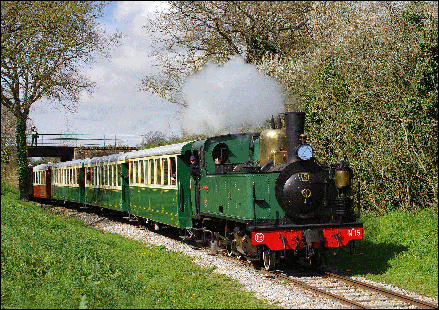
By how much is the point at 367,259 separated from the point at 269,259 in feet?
9.06

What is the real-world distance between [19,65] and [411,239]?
16.8 meters

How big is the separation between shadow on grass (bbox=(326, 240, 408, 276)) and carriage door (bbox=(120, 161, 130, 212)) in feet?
34.0

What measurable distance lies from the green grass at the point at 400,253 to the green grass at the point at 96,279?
3251 millimetres

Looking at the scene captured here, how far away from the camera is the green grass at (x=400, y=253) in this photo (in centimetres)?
1026

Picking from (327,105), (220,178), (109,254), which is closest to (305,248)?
(220,178)

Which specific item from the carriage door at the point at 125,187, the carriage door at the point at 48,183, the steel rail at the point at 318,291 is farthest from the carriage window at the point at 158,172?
the carriage door at the point at 48,183

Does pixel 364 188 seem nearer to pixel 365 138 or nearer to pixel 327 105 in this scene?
pixel 365 138

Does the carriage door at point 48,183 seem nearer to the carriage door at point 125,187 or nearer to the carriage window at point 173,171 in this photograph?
the carriage door at point 125,187

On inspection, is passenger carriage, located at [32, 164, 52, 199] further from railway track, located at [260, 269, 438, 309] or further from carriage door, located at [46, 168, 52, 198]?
railway track, located at [260, 269, 438, 309]

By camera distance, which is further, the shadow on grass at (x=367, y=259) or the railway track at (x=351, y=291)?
the shadow on grass at (x=367, y=259)

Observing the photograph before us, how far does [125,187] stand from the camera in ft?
70.3

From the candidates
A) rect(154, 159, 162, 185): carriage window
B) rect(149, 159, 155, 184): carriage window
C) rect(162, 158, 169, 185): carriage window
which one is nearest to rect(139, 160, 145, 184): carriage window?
rect(149, 159, 155, 184): carriage window

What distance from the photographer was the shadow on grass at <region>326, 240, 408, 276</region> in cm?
1147

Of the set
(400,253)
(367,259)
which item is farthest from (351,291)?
(400,253)
